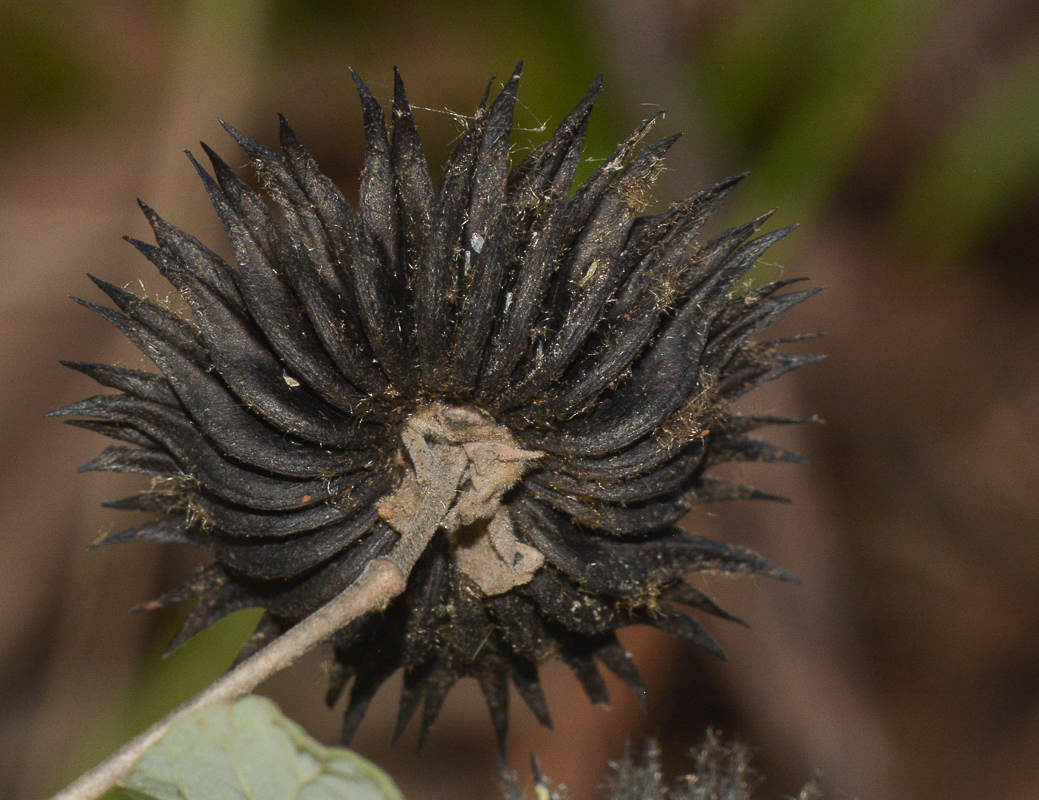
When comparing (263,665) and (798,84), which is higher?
(798,84)

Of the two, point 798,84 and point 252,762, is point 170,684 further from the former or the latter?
point 798,84

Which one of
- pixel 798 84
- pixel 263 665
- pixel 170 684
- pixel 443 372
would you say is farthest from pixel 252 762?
pixel 798 84

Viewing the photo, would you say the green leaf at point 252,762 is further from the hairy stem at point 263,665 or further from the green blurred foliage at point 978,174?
the green blurred foliage at point 978,174

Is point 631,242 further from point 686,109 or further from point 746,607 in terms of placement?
point 746,607

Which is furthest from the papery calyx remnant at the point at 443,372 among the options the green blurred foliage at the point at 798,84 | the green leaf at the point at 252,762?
the green blurred foliage at the point at 798,84

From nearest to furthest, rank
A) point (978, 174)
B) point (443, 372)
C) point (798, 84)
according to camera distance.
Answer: point (443, 372) → point (798, 84) → point (978, 174)

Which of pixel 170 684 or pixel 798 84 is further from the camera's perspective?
pixel 798 84

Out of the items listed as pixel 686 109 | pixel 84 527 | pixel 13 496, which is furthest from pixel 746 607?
pixel 13 496
